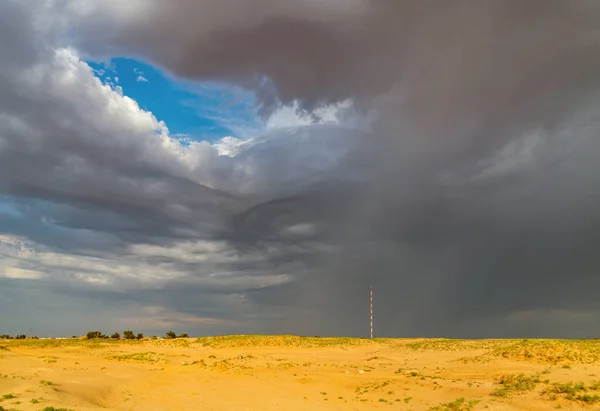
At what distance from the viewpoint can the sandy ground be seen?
29.6 m

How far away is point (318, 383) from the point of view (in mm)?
40438

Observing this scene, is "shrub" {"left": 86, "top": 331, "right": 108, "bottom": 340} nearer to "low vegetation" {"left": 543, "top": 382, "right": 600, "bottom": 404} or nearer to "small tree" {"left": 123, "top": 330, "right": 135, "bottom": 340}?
"small tree" {"left": 123, "top": 330, "right": 135, "bottom": 340}

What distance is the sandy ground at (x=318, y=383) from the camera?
29562mm

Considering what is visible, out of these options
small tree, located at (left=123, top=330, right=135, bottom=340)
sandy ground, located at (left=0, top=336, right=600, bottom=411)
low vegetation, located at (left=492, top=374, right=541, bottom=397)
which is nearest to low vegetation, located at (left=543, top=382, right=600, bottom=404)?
sandy ground, located at (left=0, top=336, right=600, bottom=411)

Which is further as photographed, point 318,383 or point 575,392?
point 318,383

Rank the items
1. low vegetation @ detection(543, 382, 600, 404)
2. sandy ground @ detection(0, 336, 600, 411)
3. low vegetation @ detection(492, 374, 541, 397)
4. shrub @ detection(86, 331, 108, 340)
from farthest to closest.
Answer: shrub @ detection(86, 331, 108, 340) → low vegetation @ detection(492, 374, 541, 397) → sandy ground @ detection(0, 336, 600, 411) → low vegetation @ detection(543, 382, 600, 404)

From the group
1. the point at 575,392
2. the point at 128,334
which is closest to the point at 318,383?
the point at 575,392

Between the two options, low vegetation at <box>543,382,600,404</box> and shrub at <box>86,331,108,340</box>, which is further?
shrub at <box>86,331,108,340</box>

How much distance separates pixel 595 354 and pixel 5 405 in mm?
48437

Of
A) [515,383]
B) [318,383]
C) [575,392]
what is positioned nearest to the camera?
[575,392]

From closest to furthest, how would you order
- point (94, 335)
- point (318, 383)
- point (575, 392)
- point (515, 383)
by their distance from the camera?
point (575, 392), point (515, 383), point (318, 383), point (94, 335)

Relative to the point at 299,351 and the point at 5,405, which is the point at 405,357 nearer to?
the point at 299,351

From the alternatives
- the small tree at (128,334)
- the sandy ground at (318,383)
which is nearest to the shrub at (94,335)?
the small tree at (128,334)

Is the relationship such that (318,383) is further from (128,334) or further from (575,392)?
(128,334)
